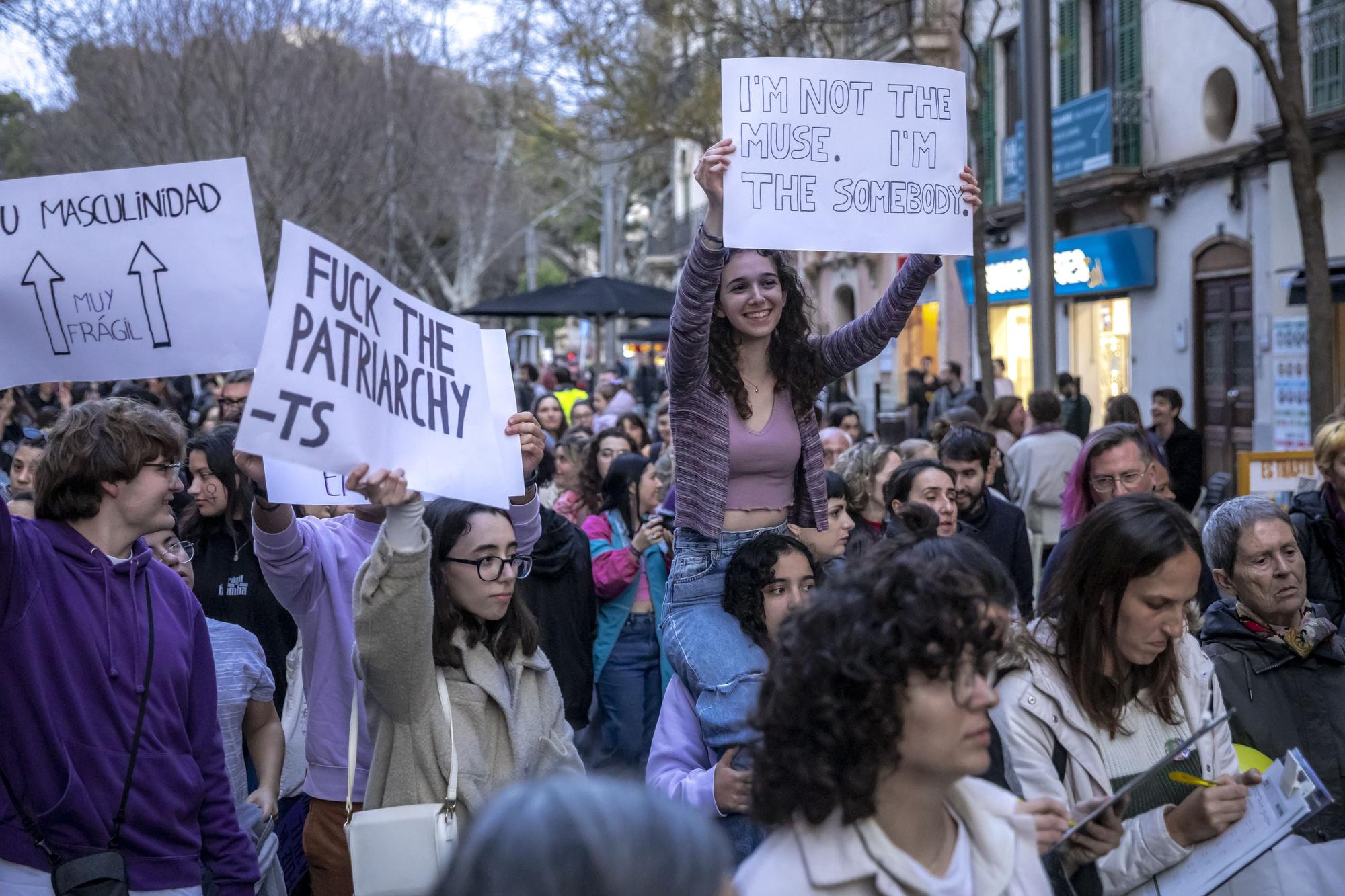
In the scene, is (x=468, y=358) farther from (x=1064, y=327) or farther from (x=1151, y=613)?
(x=1064, y=327)

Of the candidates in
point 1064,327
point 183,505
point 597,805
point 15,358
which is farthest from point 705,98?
point 597,805

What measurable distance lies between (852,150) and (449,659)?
7.07 ft

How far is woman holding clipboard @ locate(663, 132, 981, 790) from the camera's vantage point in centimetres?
383

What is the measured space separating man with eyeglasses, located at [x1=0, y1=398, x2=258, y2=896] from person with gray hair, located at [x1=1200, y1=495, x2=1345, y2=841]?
2599 mm

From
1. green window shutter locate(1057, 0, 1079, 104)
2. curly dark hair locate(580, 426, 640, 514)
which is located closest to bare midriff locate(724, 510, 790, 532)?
curly dark hair locate(580, 426, 640, 514)

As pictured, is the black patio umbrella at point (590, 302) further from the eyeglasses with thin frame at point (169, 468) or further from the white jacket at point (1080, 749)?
the white jacket at point (1080, 749)

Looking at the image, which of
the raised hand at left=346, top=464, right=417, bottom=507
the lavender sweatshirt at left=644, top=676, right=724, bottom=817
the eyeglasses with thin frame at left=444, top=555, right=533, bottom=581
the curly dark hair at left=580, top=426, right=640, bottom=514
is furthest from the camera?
the curly dark hair at left=580, top=426, right=640, bottom=514

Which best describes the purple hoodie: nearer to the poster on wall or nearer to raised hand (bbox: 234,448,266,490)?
raised hand (bbox: 234,448,266,490)

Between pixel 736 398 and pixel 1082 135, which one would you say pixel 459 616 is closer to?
pixel 736 398

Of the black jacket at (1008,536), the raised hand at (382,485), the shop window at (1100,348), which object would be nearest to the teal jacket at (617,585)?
the black jacket at (1008,536)

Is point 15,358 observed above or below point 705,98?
below

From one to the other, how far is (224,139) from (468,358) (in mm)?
22984

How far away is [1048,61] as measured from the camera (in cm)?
1215

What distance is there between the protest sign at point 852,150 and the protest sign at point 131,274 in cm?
148
